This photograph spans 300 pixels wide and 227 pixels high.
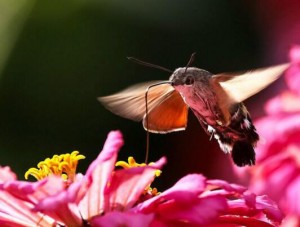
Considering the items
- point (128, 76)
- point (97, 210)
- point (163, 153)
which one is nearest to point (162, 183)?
point (163, 153)

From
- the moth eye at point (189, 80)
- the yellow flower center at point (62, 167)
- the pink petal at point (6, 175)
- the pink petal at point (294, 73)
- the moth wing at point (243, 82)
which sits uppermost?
the pink petal at point (294, 73)

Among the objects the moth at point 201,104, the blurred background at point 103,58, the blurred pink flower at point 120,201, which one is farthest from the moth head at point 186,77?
the blurred background at point 103,58

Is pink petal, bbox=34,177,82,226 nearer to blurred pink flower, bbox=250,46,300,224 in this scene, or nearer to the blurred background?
blurred pink flower, bbox=250,46,300,224

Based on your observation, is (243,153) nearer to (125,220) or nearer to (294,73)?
(294,73)

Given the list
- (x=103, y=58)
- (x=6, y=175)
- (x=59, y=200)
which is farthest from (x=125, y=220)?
(x=103, y=58)

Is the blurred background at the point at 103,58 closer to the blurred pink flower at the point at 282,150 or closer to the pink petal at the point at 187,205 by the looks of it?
the blurred pink flower at the point at 282,150

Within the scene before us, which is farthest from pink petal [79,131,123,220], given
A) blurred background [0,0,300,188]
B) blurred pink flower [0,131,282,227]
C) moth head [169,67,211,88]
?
blurred background [0,0,300,188]
